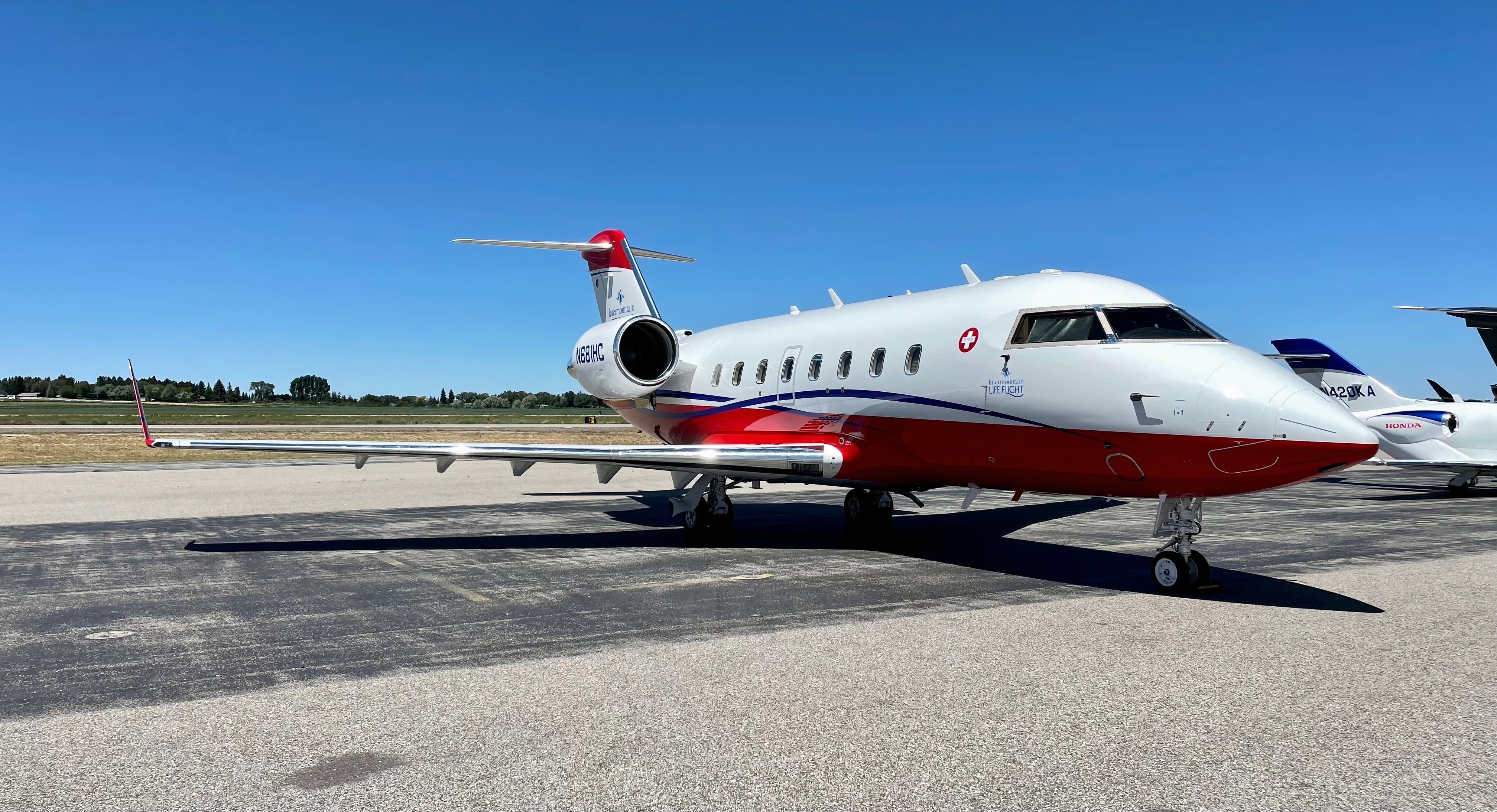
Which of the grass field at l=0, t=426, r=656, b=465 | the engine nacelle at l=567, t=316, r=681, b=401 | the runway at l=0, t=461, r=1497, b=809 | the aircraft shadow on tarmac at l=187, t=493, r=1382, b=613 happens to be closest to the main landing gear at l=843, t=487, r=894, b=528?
the aircraft shadow on tarmac at l=187, t=493, r=1382, b=613

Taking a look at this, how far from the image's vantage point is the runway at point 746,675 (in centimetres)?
411

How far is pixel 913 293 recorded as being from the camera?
39.4 ft

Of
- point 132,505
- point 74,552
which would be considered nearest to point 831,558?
point 74,552

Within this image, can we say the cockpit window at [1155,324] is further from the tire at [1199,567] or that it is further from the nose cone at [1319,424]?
the tire at [1199,567]

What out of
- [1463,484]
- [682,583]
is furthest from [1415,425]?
[682,583]

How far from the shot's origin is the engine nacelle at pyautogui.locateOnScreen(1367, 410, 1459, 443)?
2091cm

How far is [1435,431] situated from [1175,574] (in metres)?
17.1

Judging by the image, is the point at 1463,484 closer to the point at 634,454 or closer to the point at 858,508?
the point at 858,508

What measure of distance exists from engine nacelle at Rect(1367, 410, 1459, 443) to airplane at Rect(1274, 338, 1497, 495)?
0.04ft

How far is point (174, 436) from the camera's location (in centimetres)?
5119

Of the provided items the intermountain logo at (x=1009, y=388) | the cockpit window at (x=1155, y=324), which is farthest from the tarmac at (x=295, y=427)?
the cockpit window at (x=1155, y=324)

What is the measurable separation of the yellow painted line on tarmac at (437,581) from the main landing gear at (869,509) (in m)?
6.61

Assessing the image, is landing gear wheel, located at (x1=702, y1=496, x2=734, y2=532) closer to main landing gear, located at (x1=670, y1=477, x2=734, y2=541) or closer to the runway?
main landing gear, located at (x1=670, y1=477, x2=734, y2=541)

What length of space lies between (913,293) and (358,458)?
825cm
